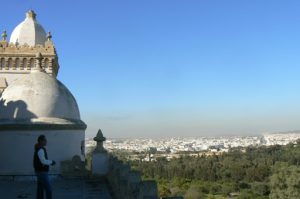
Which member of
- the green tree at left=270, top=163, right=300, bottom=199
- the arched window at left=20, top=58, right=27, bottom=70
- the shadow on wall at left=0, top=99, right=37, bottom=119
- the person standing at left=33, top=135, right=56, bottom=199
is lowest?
the green tree at left=270, top=163, right=300, bottom=199

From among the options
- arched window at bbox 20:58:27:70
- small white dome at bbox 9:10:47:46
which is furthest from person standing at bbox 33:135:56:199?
small white dome at bbox 9:10:47:46

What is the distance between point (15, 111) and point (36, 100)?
0.77m

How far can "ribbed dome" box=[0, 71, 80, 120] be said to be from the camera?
13.5 metres

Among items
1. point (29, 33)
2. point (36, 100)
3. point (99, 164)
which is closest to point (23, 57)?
point (29, 33)

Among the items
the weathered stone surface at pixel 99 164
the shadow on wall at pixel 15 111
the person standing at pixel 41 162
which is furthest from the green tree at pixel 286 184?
the person standing at pixel 41 162

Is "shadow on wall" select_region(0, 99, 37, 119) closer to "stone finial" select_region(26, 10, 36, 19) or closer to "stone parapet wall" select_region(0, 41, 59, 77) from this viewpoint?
"stone parapet wall" select_region(0, 41, 59, 77)

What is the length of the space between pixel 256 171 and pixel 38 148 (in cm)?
7493

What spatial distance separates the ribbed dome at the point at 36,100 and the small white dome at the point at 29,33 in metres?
7.48

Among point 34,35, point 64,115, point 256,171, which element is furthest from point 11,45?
point 256,171

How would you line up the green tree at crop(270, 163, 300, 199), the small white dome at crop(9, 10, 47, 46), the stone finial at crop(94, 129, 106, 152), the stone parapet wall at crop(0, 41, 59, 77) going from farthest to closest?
the green tree at crop(270, 163, 300, 199)
the small white dome at crop(9, 10, 47, 46)
the stone parapet wall at crop(0, 41, 59, 77)
the stone finial at crop(94, 129, 106, 152)

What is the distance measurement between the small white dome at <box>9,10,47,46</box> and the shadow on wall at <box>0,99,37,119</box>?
8.20m

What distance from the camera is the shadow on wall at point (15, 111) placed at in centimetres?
1340

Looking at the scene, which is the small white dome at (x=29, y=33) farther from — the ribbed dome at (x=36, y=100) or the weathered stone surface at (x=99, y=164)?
the weathered stone surface at (x=99, y=164)

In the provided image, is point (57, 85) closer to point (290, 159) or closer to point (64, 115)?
point (64, 115)
